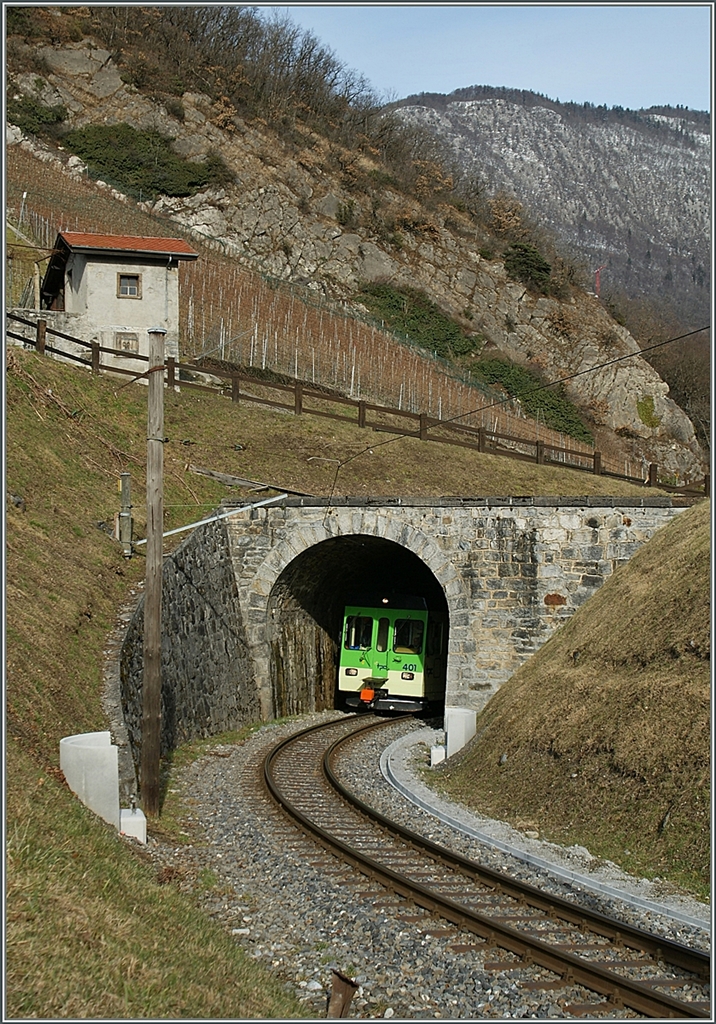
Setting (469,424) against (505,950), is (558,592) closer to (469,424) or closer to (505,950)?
(505,950)

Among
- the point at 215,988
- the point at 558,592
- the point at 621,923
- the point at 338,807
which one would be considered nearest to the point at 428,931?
the point at 621,923

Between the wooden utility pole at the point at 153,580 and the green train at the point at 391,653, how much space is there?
35.9 feet

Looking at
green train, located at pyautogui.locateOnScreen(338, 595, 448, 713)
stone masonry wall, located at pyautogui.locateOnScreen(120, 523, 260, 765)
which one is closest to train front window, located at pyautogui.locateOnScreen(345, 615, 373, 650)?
green train, located at pyautogui.locateOnScreen(338, 595, 448, 713)

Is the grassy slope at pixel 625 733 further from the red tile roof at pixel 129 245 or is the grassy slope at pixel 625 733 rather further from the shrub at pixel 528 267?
the shrub at pixel 528 267

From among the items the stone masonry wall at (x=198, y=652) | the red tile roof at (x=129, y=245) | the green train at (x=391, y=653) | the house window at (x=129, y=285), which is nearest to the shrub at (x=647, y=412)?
the red tile roof at (x=129, y=245)

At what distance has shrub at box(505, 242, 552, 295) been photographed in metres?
62.0

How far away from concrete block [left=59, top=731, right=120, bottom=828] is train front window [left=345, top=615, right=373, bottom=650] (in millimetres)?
13479

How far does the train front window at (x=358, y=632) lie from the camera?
24.2 meters

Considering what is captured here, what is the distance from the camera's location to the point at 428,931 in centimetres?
915

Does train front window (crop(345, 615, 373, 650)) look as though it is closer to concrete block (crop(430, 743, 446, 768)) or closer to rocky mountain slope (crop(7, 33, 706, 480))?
concrete block (crop(430, 743, 446, 768))

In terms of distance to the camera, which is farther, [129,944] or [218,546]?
[218,546]

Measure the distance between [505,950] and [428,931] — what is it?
789mm

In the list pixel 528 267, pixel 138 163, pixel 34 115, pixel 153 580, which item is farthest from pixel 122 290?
pixel 528 267

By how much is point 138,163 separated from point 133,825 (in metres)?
51.6
